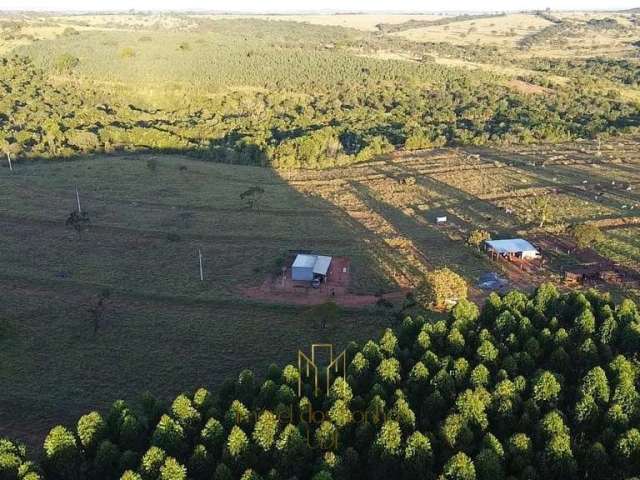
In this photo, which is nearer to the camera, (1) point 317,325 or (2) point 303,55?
(1) point 317,325

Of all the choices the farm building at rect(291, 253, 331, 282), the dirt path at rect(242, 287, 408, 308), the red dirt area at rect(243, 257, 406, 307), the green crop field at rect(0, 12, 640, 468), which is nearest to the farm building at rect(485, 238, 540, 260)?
the green crop field at rect(0, 12, 640, 468)

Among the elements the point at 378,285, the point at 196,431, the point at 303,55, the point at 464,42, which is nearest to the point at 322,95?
the point at 303,55

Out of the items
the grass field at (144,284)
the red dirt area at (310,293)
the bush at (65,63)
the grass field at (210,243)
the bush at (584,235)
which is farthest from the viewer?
the bush at (65,63)

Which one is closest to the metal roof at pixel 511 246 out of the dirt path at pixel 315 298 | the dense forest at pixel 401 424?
the dirt path at pixel 315 298

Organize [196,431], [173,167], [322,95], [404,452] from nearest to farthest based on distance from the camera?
[404,452]
[196,431]
[173,167]
[322,95]

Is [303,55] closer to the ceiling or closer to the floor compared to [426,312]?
closer to the ceiling

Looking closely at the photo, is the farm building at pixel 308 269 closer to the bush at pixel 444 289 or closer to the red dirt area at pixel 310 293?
the red dirt area at pixel 310 293

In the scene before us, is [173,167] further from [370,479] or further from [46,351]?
[370,479]

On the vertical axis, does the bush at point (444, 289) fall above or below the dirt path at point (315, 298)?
above
